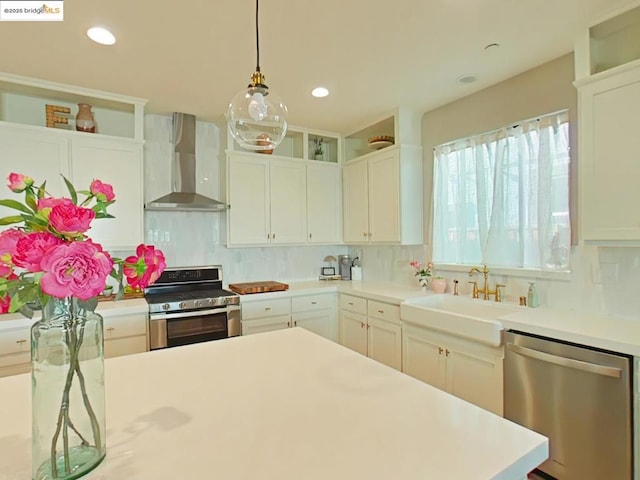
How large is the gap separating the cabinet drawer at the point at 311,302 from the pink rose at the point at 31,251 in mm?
2923

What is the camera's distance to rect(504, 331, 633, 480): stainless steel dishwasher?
165 centimetres

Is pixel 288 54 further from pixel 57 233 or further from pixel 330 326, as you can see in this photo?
pixel 330 326

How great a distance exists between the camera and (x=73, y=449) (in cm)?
76

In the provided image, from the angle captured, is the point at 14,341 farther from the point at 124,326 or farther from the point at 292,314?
the point at 292,314

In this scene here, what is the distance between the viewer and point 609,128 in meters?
1.93

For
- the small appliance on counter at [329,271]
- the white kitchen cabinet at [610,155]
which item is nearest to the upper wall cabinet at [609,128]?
the white kitchen cabinet at [610,155]

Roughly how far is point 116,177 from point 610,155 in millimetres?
3458

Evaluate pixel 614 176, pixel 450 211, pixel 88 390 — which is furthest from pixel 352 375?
pixel 450 211

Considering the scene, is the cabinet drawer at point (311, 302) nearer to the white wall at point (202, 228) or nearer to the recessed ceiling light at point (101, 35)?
the white wall at point (202, 228)

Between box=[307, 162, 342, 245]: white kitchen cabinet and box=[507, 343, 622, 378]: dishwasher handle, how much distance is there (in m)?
2.33

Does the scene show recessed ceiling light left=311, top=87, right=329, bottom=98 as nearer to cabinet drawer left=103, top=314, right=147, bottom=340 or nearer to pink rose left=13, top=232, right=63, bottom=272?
cabinet drawer left=103, top=314, right=147, bottom=340

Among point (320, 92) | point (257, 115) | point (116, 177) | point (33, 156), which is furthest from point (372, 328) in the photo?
point (33, 156)

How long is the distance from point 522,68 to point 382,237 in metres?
1.80

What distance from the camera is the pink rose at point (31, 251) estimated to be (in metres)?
0.65
